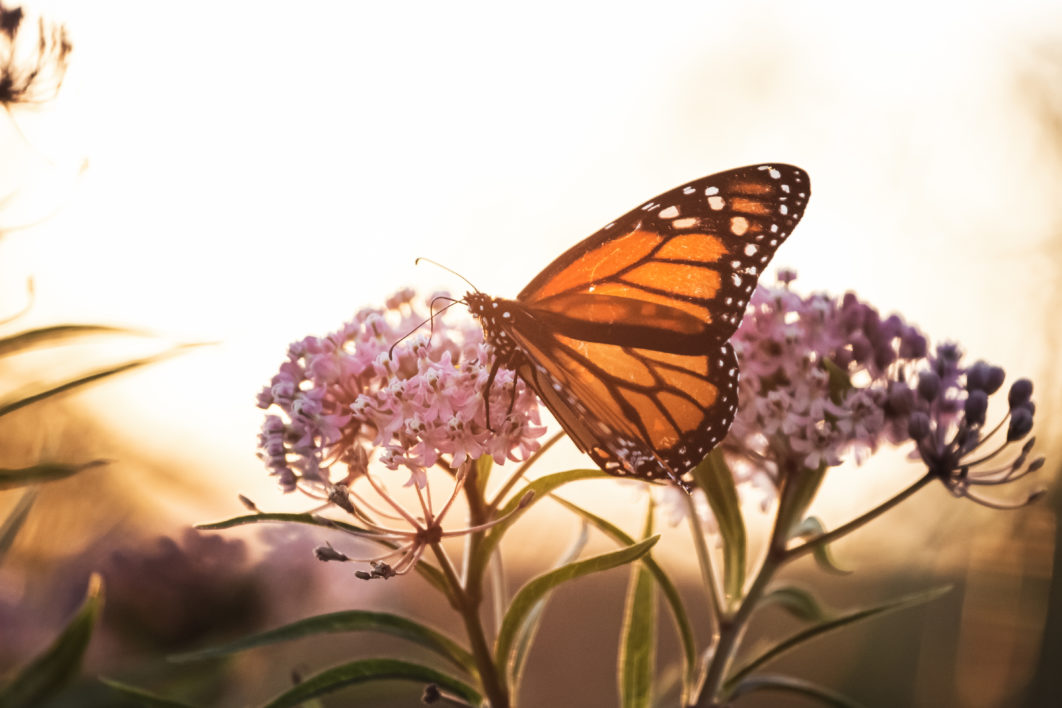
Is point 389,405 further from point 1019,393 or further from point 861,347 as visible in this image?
point 1019,393

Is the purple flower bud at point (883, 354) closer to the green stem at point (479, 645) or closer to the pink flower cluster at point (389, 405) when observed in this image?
the pink flower cluster at point (389, 405)

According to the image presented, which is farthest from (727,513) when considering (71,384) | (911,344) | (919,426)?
(71,384)

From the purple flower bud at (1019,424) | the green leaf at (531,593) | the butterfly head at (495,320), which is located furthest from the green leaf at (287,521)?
the purple flower bud at (1019,424)

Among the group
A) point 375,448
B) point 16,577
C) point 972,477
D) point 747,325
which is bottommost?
point 16,577

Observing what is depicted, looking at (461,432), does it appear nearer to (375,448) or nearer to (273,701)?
(375,448)

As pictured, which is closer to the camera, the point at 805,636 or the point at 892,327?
the point at 805,636

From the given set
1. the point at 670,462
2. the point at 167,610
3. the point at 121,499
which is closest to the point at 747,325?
the point at 670,462

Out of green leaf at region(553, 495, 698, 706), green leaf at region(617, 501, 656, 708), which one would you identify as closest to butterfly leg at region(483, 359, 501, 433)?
green leaf at region(553, 495, 698, 706)
